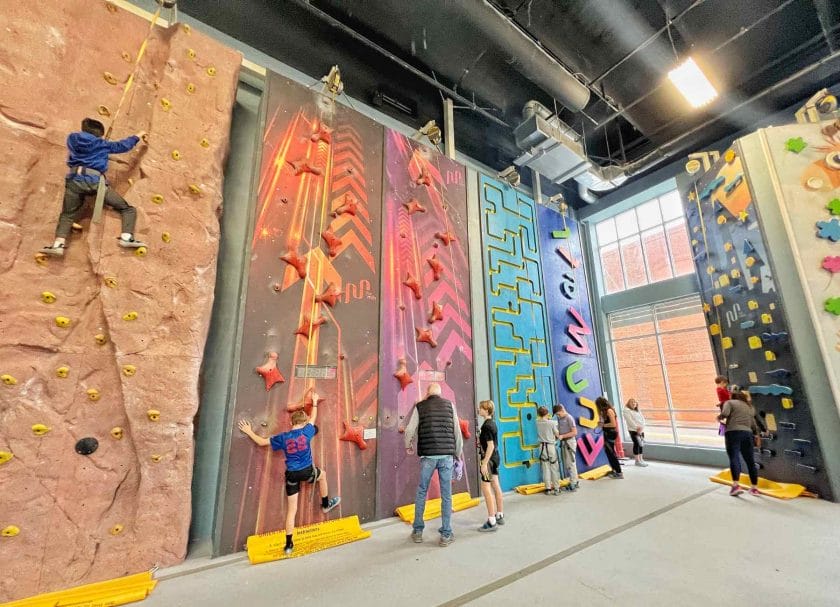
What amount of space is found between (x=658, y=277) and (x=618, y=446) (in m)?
4.31

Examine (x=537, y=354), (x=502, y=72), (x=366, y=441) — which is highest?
(x=502, y=72)

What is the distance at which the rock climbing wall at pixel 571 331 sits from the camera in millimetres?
6422

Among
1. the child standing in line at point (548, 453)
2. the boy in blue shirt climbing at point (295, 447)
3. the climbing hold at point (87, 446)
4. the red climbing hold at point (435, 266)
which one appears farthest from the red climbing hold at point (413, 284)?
the climbing hold at point (87, 446)

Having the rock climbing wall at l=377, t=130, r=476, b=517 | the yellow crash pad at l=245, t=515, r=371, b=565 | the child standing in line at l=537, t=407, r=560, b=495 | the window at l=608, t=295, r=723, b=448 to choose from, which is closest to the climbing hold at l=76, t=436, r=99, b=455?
the yellow crash pad at l=245, t=515, r=371, b=565

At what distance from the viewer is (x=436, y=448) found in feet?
11.2

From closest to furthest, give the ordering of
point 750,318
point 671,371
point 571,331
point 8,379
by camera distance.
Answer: point 8,379
point 750,318
point 571,331
point 671,371

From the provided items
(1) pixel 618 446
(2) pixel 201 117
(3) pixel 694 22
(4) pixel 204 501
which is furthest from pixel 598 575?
(3) pixel 694 22

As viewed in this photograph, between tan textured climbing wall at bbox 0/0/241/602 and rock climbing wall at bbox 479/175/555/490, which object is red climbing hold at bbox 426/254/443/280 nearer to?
rock climbing wall at bbox 479/175/555/490

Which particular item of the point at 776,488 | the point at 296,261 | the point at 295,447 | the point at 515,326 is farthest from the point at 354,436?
the point at 776,488

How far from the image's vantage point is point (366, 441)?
4059mm

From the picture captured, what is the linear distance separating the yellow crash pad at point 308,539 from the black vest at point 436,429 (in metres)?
1.04

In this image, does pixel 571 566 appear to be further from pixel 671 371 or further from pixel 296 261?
pixel 671 371

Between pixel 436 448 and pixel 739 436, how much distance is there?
4124 millimetres

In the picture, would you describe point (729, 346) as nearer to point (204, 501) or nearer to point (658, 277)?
point (658, 277)
